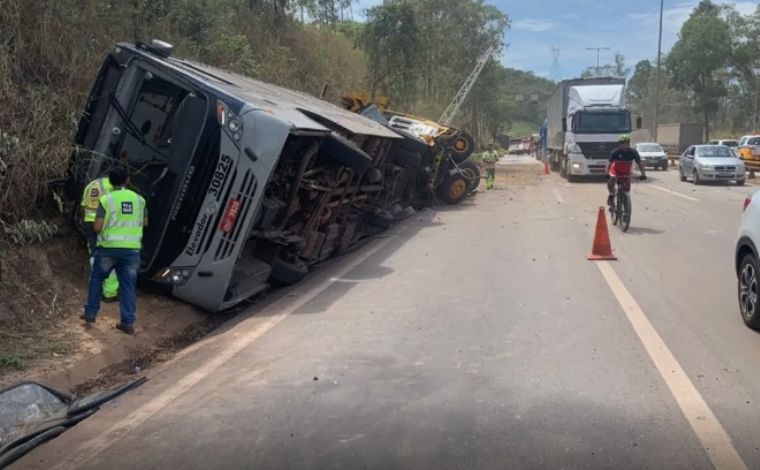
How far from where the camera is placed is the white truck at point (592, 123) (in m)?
28.5

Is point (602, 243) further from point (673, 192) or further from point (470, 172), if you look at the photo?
point (673, 192)

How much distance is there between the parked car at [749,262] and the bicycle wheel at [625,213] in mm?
6490

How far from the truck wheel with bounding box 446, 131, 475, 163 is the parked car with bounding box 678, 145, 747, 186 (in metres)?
12.1

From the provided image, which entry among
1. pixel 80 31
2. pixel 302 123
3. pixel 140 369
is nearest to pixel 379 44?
pixel 80 31

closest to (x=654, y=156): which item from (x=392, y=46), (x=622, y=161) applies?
(x=392, y=46)

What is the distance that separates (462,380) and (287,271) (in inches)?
151

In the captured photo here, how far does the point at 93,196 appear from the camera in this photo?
6691mm

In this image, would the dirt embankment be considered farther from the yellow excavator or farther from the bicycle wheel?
the yellow excavator

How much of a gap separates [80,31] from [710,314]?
881cm

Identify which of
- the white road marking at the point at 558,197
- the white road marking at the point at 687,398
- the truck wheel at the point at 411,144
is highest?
the truck wheel at the point at 411,144

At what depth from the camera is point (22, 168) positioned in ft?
24.1

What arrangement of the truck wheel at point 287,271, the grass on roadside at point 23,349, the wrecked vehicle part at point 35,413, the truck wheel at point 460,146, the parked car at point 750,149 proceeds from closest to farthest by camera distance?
the wrecked vehicle part at point 35,413
the grass on roadside at point 23,349
the truck wheel at point 287,271
the truck wheel at point 460,146
the parked car at point 750,149

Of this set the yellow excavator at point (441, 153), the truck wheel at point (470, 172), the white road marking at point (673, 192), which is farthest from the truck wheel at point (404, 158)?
the white road marking at point (673, 192)

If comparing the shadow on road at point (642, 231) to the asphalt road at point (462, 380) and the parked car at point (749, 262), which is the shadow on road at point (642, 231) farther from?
the parked car at point (749, 262)
